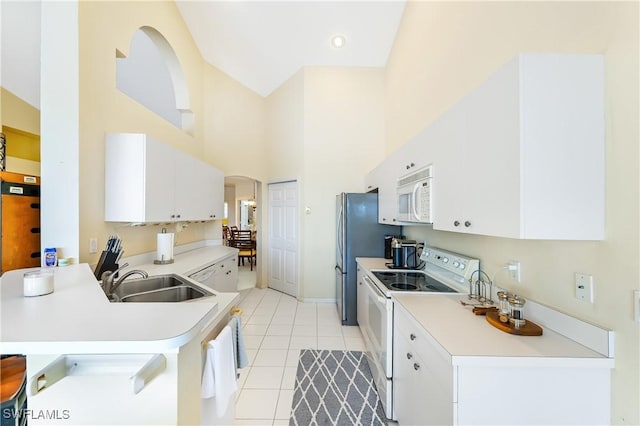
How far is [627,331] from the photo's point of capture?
92 centimetres

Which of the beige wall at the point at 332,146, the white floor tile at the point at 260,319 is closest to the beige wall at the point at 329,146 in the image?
the beige wall at the point at 332,146

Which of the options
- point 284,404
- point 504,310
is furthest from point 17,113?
point 504,310

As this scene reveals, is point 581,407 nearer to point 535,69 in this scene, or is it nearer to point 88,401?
point 535,69

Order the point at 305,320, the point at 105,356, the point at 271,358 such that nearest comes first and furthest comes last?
the point at 105,356 < the point at 271,358 < the point at 305,320

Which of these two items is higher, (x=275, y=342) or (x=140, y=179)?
(x=140, y=179)

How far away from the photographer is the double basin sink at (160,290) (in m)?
1.76

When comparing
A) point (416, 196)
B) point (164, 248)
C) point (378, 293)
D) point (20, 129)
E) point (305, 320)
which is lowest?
point (305, 320)

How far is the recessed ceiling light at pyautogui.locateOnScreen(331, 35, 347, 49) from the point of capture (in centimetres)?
367

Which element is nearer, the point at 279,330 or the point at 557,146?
the point at 557,146

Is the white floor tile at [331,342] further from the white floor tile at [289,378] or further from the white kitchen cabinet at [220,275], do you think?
the white kitchen cabinet at [220,275]

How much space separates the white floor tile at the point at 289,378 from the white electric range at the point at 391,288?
70 cm

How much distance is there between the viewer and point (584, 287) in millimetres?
1060

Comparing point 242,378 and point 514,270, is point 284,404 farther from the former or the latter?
point 514,270

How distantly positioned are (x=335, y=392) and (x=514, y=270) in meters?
1.64
